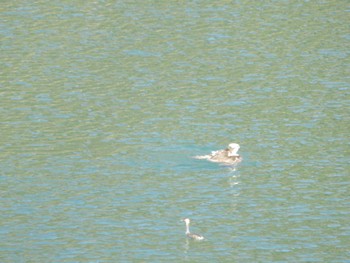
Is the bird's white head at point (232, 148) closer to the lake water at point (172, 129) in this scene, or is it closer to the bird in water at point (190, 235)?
the lake water at point (172, 129)

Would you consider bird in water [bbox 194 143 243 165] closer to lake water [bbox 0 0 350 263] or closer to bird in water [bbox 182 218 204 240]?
lake water [bbox 0 0 350 263]

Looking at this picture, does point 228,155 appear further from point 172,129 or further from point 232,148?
point 172,129

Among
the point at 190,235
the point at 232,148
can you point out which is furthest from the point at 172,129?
the point at 190,235

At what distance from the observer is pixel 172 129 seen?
1479 inches

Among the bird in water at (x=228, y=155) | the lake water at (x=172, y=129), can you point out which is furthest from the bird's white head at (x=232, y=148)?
the lake water at (x=172, y=129)

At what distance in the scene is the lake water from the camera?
2975cm

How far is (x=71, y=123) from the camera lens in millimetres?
38281

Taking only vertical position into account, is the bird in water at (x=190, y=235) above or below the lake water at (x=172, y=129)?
above

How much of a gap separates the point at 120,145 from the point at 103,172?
2.37 metres

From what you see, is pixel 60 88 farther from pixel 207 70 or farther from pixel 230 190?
pixel 230 190

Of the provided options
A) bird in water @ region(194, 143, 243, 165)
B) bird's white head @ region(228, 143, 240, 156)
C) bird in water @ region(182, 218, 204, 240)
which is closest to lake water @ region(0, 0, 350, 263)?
bird in water @ region(182, 218, 204, 240)

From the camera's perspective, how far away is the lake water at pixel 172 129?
97.6 ft

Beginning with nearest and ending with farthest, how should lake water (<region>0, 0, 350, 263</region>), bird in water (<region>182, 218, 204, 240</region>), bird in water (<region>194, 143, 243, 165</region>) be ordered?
bird in water (<region>182, 218, 204, 240</region>) → lake water (<region>0, 0, 350, 263</region>) → bird in water (<region>194, 143, 243, 165</region>)

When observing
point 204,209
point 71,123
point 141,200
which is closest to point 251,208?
point 204,209
